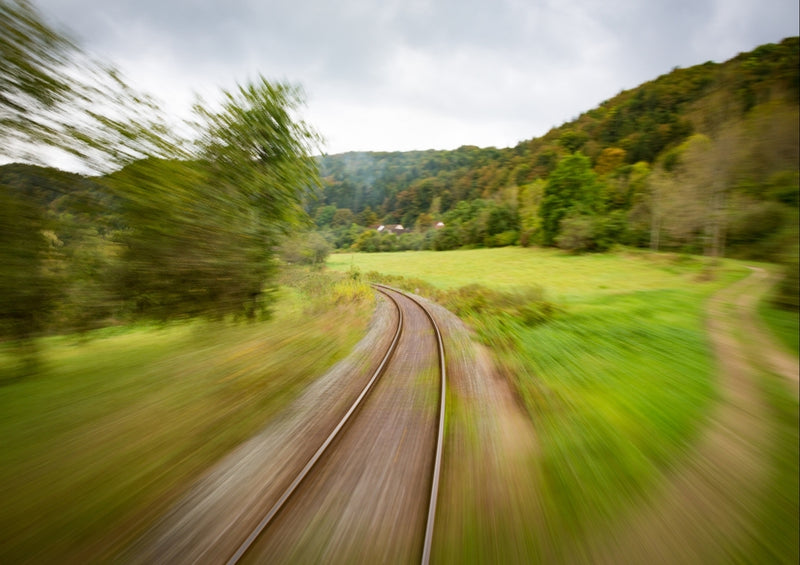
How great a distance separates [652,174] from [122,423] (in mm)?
46209

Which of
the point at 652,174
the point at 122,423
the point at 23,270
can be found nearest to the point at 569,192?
the point at 652,174

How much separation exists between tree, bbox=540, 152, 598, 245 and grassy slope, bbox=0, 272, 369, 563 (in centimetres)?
3977

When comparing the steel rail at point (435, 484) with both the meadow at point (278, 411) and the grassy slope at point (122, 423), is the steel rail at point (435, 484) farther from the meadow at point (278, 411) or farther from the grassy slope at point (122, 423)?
the grassy slope at point (122, 423)

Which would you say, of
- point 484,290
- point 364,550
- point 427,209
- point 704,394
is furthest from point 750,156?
point 427,209

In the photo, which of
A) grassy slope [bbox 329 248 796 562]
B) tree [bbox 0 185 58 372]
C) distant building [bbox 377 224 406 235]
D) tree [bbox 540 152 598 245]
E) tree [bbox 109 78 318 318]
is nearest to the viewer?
grassy slope [bbox 329 248 796 562]

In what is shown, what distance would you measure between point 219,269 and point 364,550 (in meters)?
7.21

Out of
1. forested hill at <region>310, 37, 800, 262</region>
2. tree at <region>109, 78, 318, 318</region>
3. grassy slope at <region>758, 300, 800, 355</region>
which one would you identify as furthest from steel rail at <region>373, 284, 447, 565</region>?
forested hill at <region>310, 37, 800, 262</region>

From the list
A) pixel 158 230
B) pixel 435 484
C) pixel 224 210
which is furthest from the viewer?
pixel 224 210

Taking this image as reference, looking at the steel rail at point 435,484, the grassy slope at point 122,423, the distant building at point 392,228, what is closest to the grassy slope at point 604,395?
the steel rail at point 435,484

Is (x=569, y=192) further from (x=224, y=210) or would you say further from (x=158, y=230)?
(x=158, y=230)

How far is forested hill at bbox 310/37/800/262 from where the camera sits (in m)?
7.73

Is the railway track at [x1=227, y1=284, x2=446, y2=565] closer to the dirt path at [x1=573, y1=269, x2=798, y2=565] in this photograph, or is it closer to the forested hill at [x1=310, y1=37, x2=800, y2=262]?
the dirt path at [x1=573, y1=269, x2=798, y2=565]

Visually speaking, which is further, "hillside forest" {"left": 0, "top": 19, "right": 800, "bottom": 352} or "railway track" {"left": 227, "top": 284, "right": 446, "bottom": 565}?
"hillside forest" {"left": 0, "top": 19, "right": 800, "bottom": 352}

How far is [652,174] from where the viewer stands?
32562 millimetres
